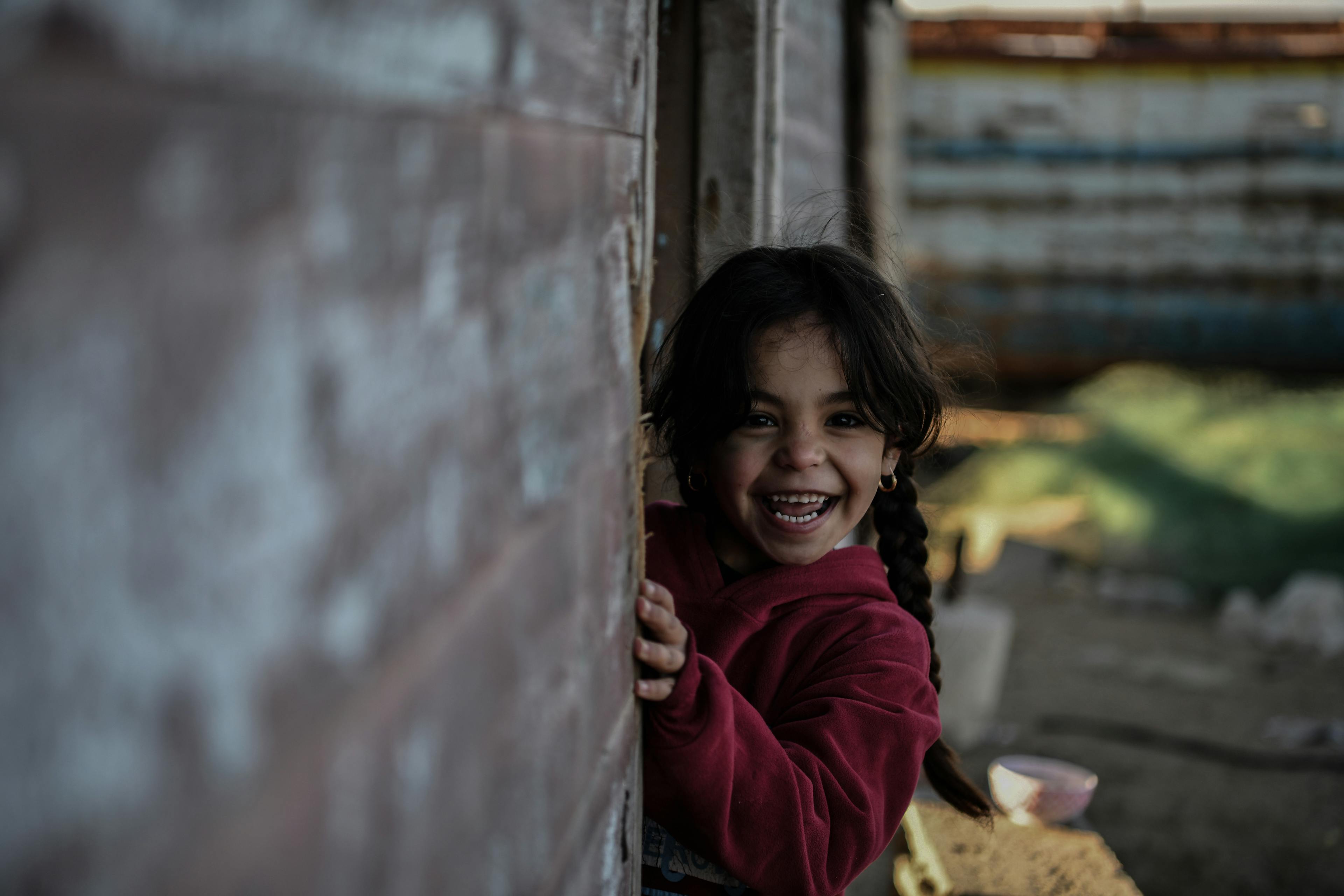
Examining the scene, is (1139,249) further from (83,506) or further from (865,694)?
(83,506)

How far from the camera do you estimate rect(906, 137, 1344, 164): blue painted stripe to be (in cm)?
948

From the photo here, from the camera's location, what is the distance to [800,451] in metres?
1.42

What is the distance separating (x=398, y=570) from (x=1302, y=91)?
1112cm

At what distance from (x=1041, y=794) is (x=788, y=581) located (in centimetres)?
183

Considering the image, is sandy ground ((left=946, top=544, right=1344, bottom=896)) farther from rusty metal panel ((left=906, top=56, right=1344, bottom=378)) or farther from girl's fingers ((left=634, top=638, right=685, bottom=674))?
girl's fingers ((left=634, top=638, right=685, bottom=674))

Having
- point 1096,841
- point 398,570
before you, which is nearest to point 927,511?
point 1096,841

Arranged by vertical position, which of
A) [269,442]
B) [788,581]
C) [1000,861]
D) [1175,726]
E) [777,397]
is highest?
[269,442]

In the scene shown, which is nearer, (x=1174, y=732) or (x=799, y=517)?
(x=799, y=517)

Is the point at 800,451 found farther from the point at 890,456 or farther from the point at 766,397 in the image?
A: the point at 890,456

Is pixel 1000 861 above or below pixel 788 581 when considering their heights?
below

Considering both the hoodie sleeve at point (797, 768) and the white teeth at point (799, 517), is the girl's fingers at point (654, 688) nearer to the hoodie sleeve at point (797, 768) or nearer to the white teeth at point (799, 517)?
the hoodie sleeve at point (797, 768)

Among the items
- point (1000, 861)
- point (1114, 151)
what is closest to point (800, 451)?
point (1000, 861)

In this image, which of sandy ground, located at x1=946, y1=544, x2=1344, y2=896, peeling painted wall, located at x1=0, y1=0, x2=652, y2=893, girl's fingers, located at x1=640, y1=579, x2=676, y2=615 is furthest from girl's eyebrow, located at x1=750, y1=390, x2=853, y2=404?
sandy ground, located at x1=946, y1=544, x2=1344, y2=896

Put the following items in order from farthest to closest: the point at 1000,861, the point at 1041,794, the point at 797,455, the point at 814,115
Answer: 1. the point at 814,115
2. the point at 1041,794
3. the point at 1000,861
4. the point at 797,455
